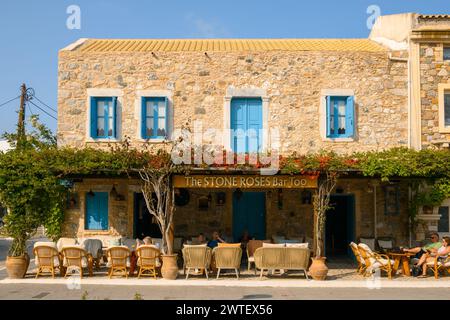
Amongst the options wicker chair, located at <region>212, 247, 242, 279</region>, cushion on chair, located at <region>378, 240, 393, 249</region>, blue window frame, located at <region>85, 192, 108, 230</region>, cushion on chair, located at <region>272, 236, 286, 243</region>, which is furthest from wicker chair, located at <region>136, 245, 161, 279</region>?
cushion on chair, located at <region>378, 240, 393, 249</region>

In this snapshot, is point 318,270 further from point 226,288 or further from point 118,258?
point 118,258

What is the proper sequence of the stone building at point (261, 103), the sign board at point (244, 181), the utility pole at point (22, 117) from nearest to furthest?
the sign board at point (244, 181) → the stone building at point (261, 103) → the utility pole at point (22, 117)

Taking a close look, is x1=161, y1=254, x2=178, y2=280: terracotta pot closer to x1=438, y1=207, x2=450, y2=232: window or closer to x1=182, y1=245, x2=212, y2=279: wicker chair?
x1=182, y1=245, x2=212, y2=279: wicker chair

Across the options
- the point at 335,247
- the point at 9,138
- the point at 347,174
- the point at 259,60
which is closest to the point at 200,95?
the point at 259,60

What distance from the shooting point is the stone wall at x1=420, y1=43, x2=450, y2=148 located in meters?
13.4

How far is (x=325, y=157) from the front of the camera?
444 inches

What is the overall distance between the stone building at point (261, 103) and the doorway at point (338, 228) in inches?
65.6

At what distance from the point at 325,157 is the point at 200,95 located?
4.23 m

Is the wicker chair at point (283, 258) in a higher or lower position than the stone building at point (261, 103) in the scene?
lower

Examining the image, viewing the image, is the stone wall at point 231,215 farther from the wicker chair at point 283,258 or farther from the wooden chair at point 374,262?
the wicker chair at point 283,258

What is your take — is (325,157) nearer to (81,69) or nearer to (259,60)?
(259,60)

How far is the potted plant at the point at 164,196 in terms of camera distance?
10828mm

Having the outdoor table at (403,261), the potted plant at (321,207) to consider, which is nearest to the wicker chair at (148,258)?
the potted plant at (321,207)

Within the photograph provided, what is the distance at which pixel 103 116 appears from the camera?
1363 cm
